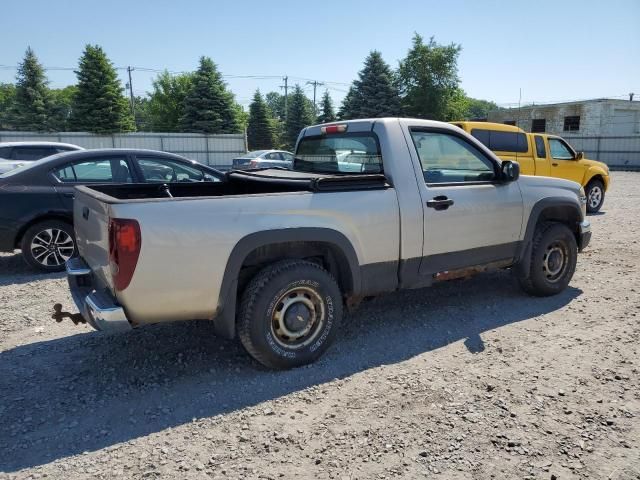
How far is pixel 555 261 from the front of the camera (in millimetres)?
5297

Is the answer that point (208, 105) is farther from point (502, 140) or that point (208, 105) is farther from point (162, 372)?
point (162, 372)

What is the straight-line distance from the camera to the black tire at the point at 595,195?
11977mm

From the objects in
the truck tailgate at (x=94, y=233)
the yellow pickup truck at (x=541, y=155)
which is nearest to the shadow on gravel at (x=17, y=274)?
the truck tailgate at (x=94, y=233)

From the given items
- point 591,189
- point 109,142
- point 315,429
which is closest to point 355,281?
point 315,429

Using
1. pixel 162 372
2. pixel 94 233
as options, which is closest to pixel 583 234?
pixel 162 372

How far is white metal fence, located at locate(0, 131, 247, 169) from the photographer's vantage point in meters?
28.2

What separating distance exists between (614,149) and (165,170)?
34470 mm

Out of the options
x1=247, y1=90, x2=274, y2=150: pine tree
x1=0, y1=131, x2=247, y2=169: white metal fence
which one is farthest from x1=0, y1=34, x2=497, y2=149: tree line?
x1=0, y1=131, x2=247, y2=169: white metal fence

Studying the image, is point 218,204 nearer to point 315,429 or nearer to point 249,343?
point 249,343

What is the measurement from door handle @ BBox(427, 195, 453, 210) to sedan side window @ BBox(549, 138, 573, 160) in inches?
330

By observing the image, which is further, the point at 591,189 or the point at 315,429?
the point at 591,189

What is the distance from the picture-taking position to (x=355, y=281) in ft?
12.5

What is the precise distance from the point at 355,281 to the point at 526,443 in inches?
63.5

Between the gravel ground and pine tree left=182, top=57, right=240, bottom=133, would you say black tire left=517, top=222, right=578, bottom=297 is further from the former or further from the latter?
pine tree left=182, top=57, right=240, bottom=133
